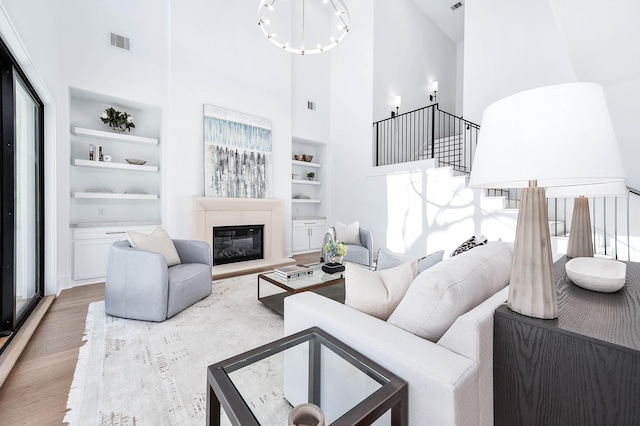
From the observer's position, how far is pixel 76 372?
1.77 metres

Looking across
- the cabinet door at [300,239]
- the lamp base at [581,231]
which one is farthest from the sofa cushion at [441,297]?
the cabinet door at [300,239]

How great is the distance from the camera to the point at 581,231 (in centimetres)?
186

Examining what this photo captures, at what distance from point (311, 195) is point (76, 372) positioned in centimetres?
549

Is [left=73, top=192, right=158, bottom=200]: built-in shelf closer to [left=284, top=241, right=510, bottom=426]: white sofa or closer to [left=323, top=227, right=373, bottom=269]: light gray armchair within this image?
[left=323, top=227, right=373, bottom=269]: light gray armchair

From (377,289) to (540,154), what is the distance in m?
0.78

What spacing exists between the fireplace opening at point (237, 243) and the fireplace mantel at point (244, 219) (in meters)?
0.12

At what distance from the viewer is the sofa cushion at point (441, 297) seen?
39.0 inches

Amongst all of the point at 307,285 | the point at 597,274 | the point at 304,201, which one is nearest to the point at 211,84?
the point at 304,201

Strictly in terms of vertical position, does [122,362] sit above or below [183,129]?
below

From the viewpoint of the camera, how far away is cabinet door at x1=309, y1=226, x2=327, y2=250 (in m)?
6.32

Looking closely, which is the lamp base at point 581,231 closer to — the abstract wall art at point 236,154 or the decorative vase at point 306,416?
the decorative vase at point 306,416

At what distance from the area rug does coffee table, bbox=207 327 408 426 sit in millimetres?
186

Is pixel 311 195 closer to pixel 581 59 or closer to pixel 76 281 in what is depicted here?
pixel 76 281

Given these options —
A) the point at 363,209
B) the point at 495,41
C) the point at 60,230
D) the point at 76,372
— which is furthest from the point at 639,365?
the point at 495,41
